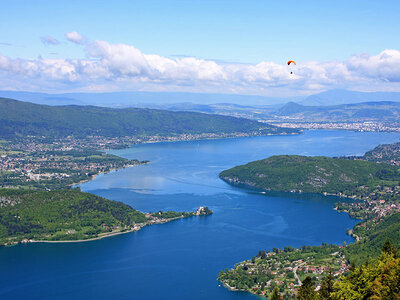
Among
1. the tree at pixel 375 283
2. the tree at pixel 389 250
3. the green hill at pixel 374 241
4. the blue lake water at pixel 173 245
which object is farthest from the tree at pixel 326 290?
the green hill at pixel 374 241

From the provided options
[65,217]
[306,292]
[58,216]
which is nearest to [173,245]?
[65,217]

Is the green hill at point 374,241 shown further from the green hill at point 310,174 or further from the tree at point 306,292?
the green hill at point 310,174

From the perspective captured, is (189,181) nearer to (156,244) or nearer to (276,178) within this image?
(276,178)

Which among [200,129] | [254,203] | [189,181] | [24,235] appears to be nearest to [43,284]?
[24,235]

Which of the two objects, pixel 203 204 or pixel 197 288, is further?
pixel 203 204

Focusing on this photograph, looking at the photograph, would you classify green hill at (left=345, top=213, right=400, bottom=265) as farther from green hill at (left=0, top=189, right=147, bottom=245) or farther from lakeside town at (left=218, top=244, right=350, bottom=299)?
green hill at (left=0, top=189, right=147, bottom=245)

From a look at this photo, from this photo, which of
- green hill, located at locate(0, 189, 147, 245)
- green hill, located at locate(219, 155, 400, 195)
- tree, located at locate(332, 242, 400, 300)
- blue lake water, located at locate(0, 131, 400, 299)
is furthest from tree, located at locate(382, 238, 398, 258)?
green hill, located at locate(219, 155, 400, 195)
